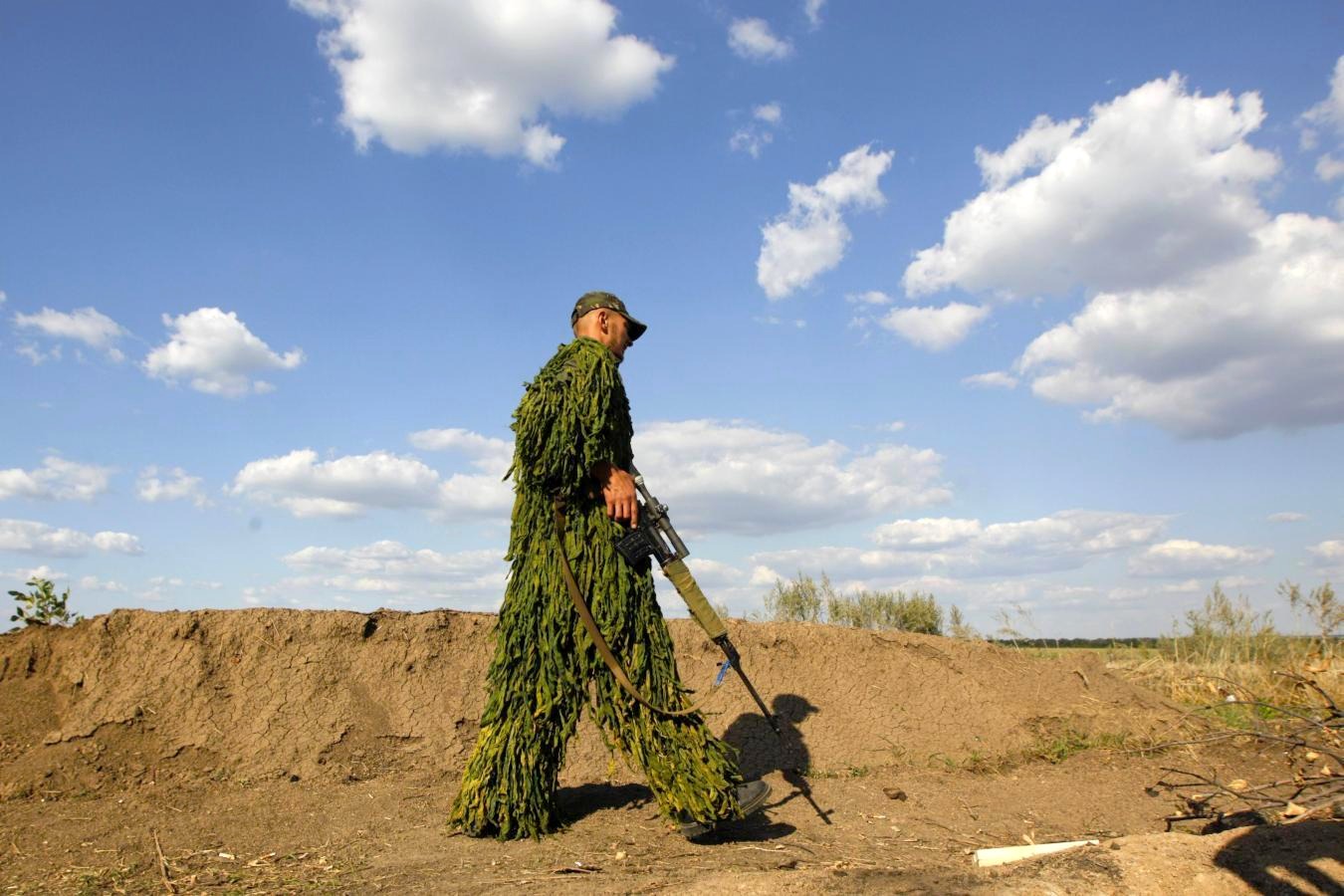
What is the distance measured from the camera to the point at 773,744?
265 inches

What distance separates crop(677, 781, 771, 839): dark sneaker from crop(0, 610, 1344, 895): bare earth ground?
102 millimetres

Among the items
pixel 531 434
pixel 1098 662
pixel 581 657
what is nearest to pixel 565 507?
pixel 531 434

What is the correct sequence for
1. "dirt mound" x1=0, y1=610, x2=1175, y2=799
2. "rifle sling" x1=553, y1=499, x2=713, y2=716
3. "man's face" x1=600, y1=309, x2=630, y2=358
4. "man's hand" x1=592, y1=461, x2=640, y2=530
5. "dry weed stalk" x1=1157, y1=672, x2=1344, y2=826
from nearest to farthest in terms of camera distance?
"dry weed stalk" x1=1157, y1=672, x2=1344, y2=826 < "rifle sling" x1=553, y1=499, x2=713, y2=716 < "man's hand" x1=592, y1=461, x2=640, y2=530 < "man's face" x1=600, y1=309, x2=630, y2=358 < "dirt mound" x1=0, y1=610, x2=1175, y2=799

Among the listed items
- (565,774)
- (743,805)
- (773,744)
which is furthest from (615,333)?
(773,744)

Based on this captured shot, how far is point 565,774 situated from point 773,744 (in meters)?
1.58

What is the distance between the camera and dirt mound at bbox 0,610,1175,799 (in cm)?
571

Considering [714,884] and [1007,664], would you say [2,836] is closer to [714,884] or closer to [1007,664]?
[714,884]

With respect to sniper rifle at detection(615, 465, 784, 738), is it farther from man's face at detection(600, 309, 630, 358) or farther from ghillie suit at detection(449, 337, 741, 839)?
man's face at detection(600, 309, 630, 358)

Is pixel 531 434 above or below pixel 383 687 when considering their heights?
above

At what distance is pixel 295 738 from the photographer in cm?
597

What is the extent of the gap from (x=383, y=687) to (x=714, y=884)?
3.93 m

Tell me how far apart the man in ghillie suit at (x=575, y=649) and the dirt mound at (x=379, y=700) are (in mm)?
1879

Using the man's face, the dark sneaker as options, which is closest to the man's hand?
the man's face

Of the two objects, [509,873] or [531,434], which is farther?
[531,434]
